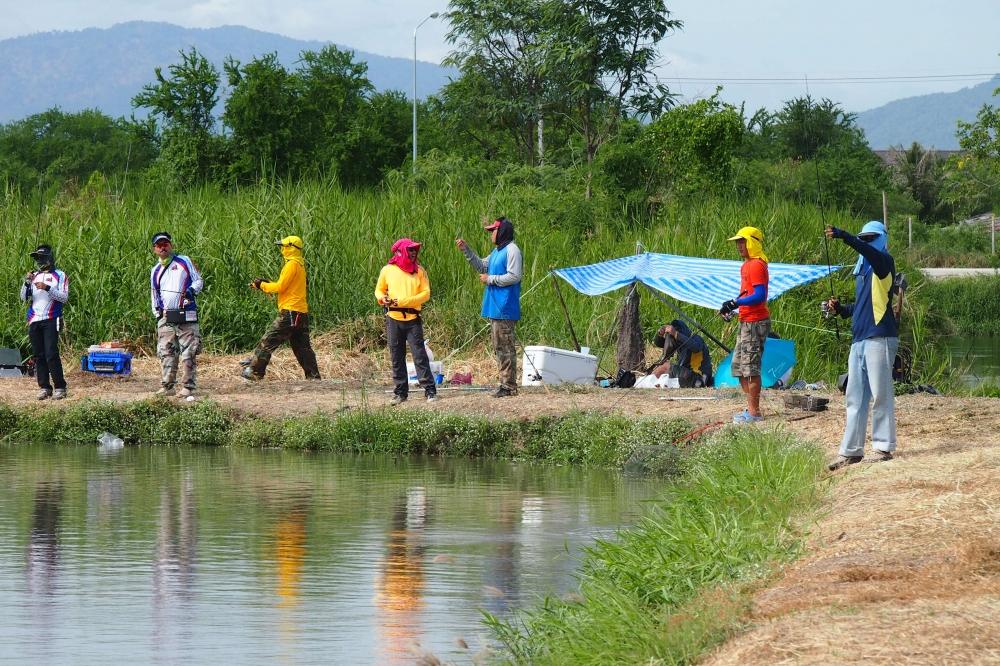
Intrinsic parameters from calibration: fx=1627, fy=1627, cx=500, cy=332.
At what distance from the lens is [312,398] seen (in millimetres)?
18500

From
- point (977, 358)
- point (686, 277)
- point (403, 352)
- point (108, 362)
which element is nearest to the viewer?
point (403, 352)

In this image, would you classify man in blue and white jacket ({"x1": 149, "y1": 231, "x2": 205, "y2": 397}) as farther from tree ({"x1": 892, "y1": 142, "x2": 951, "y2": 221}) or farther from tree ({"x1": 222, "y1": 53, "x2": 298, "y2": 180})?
tree ({"x1": 892, "y1": 142, "x2": 951, "y2": 221})

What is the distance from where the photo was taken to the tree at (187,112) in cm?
3628

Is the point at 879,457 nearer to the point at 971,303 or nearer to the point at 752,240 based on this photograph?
the point at 752,240

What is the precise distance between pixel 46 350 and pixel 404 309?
439cm

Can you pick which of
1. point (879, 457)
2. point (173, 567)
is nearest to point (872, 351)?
point (879, 457)

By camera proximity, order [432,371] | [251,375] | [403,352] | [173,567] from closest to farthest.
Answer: [173,567], [403,352], [432,371], [251,375]

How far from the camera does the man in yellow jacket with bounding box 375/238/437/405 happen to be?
17469 millimetres

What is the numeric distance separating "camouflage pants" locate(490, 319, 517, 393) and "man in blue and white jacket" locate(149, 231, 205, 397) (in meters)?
3.35

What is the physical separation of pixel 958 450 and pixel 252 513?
17.6ft

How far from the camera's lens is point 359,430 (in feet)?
55.6

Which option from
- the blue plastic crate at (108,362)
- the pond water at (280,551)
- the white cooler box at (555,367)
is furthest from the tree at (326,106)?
the pond water at (280,551)

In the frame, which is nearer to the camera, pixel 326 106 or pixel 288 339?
pixel 288 339

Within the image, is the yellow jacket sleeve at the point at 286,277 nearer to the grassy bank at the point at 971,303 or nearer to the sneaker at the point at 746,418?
the sneaker at the point at 746,418
